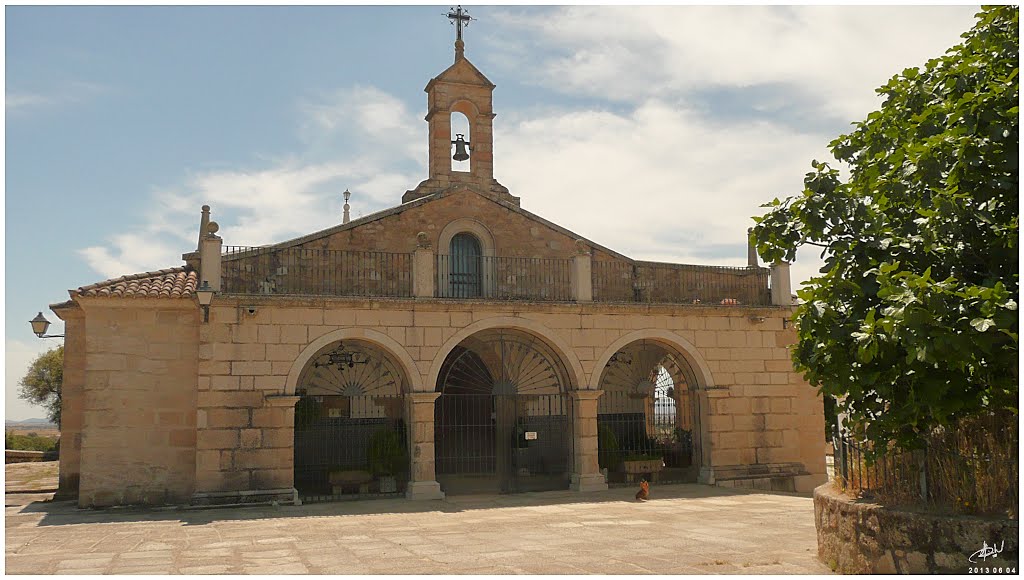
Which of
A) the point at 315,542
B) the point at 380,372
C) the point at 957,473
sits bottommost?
the point at 315,542

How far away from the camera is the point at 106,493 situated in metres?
14.4

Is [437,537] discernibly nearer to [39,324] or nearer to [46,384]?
[39,324]

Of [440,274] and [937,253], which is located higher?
[440,274]

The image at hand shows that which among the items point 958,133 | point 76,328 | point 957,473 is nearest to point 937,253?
point 958,133

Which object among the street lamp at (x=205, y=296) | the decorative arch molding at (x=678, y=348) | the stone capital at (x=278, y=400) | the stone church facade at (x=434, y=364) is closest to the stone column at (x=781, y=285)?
the stone church facade at (x=434, y=364)

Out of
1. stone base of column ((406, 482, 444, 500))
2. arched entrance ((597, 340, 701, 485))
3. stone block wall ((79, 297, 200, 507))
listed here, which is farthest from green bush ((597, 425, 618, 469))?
stone block wall ((79, 297, 200, 507))

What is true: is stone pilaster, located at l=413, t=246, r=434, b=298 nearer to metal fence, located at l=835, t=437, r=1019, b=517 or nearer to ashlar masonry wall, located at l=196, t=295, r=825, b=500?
ashlar masonry wall, located at l=196, t=295, r=825, b=500

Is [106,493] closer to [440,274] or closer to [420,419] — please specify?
[420,419]

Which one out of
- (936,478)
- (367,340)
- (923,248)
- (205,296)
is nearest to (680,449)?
(367,340)

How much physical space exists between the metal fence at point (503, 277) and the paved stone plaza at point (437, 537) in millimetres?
4416

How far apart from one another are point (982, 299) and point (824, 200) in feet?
6.44

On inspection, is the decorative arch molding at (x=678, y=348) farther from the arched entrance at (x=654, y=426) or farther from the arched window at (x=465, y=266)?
the arched window at (x=465, y=266)

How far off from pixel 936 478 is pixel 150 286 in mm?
12818

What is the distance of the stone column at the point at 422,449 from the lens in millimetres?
15344
